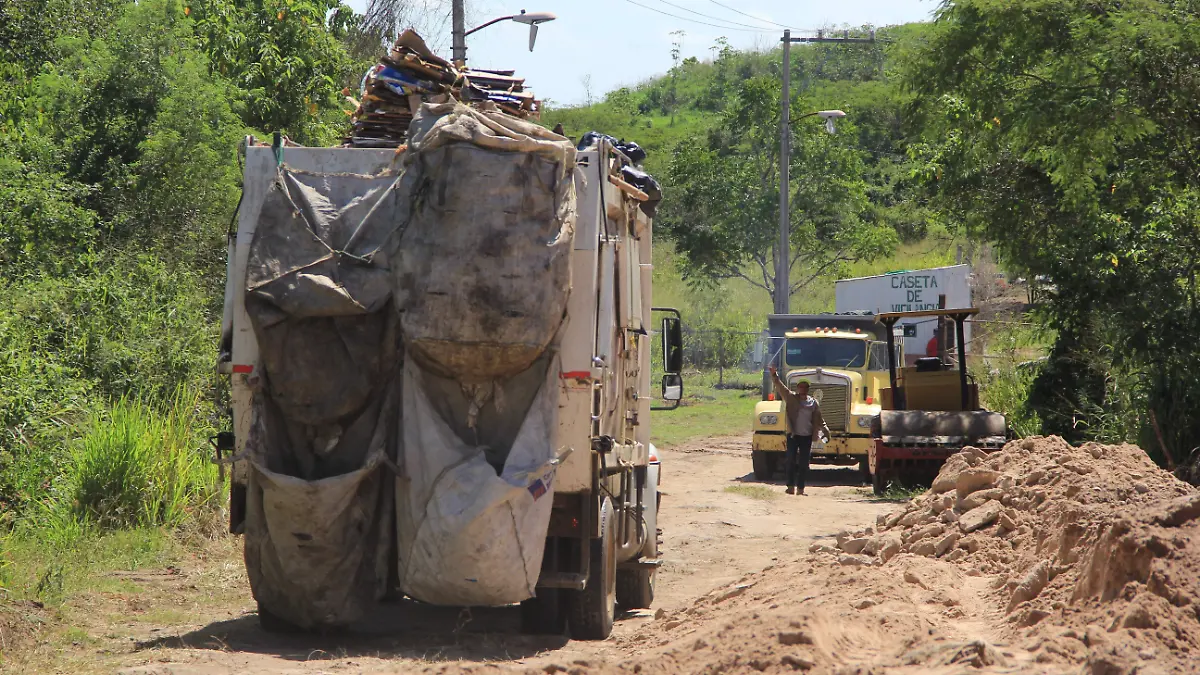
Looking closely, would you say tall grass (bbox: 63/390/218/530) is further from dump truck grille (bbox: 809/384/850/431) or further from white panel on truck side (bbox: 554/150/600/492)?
dump truck grille (bbox: 809/384/850/431)

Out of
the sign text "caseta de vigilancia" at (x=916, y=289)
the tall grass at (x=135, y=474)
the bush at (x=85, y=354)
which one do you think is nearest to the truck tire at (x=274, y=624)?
the bush at (x=85, y=354)

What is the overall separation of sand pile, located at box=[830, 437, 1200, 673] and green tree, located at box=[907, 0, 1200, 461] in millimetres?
3358

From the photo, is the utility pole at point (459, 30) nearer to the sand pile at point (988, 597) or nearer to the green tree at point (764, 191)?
the sand pile at point (988, 597)

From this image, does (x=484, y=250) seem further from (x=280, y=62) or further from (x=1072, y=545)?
(x=280, y=62)

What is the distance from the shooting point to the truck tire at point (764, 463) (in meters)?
20.5

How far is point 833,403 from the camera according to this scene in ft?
69.0

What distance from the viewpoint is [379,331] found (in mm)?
7984

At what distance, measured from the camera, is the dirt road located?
24.2 feet

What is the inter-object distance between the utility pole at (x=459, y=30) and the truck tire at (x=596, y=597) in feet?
34.8

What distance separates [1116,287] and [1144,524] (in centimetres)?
1044

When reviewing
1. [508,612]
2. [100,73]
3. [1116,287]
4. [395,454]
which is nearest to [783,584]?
[508,612]

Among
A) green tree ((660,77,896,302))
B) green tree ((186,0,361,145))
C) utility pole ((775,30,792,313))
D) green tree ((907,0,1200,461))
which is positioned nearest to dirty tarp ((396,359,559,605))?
green tree ((907,0,1200,461))

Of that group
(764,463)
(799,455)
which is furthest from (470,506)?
(764,463)

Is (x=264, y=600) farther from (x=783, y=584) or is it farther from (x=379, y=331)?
(x=783, y=584)
